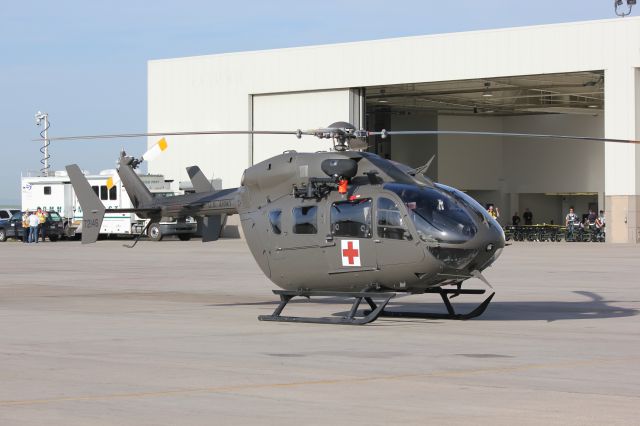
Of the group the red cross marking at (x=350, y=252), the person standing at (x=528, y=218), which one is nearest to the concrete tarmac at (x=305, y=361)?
the red cross marking at (x=350, y=252)

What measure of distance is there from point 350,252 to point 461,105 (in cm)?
4273

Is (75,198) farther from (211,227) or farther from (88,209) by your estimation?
(211,227)

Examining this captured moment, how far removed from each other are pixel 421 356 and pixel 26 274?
1741cm

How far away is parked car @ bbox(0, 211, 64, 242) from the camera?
48.7m

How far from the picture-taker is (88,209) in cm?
1811

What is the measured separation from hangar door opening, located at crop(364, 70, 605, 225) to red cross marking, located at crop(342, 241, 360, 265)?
37442mm

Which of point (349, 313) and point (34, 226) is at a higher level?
point (34, 226)

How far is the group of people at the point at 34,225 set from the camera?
47719mm

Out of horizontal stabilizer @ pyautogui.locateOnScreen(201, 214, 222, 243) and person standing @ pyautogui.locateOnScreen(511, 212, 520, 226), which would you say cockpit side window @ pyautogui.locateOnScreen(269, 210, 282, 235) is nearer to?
horizontal stabilizer @ pyautogui.locateOnScreen(201, 214, 222, 243)

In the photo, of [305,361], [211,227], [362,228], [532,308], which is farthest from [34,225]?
[305,361]

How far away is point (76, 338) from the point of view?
1309cm

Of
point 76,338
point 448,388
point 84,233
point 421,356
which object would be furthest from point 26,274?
point 448,388

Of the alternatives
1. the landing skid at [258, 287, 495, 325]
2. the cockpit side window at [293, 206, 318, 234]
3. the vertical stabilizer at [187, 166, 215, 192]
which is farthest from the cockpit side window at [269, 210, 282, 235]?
the vertical stabilizer at [187, 166, 215, 192]

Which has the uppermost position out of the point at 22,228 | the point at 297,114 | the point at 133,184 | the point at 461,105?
the point at 461,105
